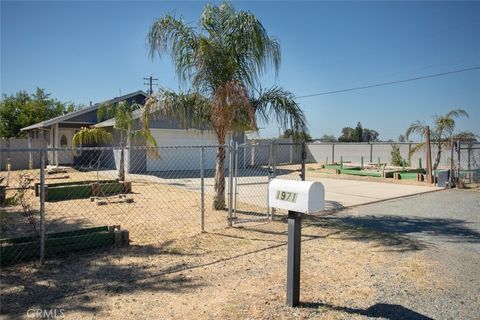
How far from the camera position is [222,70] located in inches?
314

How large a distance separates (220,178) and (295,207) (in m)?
5.16

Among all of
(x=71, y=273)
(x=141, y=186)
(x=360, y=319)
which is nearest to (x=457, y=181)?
(x=141, y=186)

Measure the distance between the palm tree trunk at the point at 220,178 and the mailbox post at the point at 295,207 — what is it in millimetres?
4571

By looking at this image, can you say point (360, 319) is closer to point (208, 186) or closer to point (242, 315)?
point (242, 315)

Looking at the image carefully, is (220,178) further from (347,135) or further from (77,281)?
(347,135)

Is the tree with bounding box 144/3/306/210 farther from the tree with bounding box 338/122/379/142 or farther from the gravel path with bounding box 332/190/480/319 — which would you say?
the tree with bounding box 338/122/379/142

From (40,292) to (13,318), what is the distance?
24.4 inches

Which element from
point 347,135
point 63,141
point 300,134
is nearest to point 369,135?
point 347,135

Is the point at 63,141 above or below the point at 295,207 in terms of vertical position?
above

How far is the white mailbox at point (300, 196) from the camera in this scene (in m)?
3.60

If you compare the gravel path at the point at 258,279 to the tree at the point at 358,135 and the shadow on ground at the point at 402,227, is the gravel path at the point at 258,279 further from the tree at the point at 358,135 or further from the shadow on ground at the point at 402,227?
the tree at the point at 358,135

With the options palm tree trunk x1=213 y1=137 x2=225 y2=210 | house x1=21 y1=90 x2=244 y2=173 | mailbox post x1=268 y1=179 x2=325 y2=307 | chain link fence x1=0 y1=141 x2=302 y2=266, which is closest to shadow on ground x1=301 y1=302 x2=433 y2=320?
mailbox post x1=268 y1=179 x2=325 y2=307

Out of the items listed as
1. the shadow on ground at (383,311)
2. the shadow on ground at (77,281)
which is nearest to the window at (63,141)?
the shadow on ground at (77,281)

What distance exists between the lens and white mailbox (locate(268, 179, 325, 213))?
3598 mm
